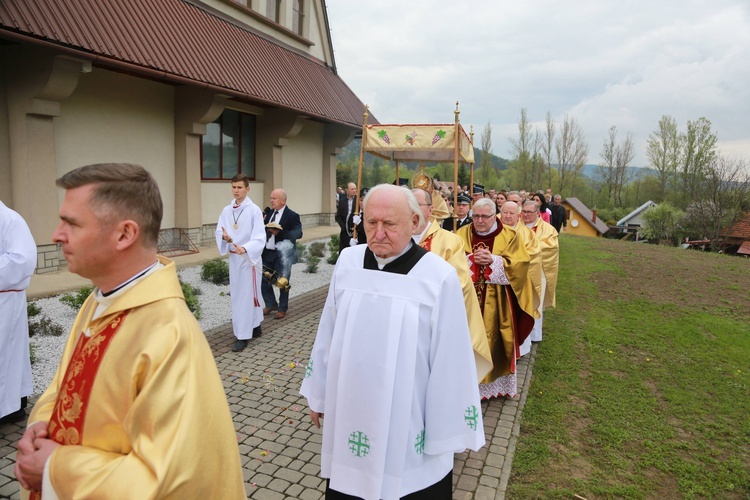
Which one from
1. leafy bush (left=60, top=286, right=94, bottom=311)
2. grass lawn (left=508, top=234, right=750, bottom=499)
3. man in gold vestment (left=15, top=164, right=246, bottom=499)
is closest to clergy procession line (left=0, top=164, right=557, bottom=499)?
man in gold vestment (left=15, top=164, right=246, bottom=499)

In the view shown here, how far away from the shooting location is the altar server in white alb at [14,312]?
3.93m

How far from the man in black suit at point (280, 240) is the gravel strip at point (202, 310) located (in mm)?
874

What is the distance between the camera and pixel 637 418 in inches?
206

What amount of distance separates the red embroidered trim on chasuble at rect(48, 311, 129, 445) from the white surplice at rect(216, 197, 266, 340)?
A: 5.01 metres

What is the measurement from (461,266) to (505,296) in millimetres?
1574

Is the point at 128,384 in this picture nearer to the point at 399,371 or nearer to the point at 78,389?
the point at 78,389

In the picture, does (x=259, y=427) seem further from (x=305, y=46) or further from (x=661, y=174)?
(x=661, y=174)

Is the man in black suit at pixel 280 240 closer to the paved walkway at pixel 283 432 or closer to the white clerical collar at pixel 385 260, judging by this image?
the paved walkway at pixel 283 432

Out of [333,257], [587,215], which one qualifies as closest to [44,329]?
[333,257]

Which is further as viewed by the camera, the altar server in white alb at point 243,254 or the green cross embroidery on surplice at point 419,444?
the altar server in white alb at point 243,254

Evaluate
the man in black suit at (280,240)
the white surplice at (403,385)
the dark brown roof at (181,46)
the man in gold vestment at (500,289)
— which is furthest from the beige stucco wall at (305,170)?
the white surplice at (403,385)

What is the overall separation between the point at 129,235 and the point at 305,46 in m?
17.7

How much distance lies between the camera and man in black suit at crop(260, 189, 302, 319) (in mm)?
8016

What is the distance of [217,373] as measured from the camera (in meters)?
1.66
